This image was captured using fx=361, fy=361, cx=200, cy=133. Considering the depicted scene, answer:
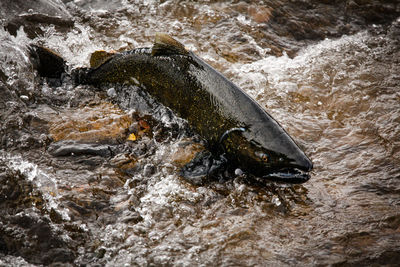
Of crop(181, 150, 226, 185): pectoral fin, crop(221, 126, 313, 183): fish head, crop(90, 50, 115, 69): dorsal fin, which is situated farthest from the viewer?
crop(90, 50, 115, 69): dorsal fin

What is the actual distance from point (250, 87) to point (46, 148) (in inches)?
115

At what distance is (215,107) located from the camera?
3957mm

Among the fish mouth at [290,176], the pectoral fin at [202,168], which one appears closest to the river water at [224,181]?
the pectoral fin at [202,168]

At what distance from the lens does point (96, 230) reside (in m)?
3.18

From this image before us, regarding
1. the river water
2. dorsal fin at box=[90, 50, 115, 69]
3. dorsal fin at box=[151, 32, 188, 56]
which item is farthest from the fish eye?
dorsal fin at box=[90, 50, 115, 69]

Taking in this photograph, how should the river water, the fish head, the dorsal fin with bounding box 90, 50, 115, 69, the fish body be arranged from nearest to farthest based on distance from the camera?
the river water < the fish head < the fish body < the dorsal fin with bounding box 90, 50, 115, 69

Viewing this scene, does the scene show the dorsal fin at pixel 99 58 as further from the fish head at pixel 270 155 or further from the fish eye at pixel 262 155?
the fish eye at pixel 262 155

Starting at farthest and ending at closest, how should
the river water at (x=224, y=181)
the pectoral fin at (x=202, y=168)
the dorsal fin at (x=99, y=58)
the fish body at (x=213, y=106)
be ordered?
the dorsal fin at (x=99, y=58) < the pectoral fin at (x=202, y=168) < the fish body at (x=213, y=106) < the river water at (x=224, y=181)

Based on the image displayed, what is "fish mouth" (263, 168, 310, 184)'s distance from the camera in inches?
133

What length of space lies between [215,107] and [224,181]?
0.81 meters

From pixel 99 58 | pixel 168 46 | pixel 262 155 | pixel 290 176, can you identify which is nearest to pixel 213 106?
pixel 262 155

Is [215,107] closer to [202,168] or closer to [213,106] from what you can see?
[213,106]

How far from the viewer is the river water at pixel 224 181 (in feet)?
9.96

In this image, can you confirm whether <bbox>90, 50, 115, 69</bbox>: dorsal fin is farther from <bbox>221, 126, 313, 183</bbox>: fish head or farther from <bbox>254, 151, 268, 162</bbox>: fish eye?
<bbox>254, 151, 268, 162</bbox>: fish eye
